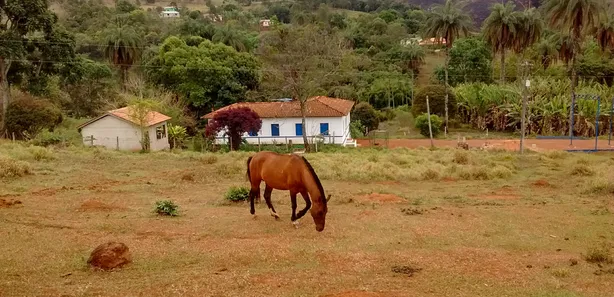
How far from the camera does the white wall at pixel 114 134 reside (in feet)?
116

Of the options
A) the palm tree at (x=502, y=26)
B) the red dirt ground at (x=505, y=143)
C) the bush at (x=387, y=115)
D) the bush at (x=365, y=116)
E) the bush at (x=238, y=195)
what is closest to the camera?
the bush at (x=238, y=195)

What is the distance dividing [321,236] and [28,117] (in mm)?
32087

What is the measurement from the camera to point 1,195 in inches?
642

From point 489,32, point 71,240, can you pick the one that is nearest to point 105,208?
point 71,240

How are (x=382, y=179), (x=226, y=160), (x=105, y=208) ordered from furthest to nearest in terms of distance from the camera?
(x=226, y=160) < (x=382, y=179) < (x=105, y=208)

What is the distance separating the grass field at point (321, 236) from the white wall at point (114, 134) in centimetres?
1300

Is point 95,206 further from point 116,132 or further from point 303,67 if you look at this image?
point 303,67

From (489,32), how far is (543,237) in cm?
4605

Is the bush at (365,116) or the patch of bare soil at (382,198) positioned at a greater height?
A: the bush at (365,116)

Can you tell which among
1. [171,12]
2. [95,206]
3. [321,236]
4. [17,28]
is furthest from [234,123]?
[171,12]

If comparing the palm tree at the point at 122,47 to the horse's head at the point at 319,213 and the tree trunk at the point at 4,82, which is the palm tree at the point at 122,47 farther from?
the horse's head at the point at 319,213

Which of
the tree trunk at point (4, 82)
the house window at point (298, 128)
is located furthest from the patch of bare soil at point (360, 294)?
the tree trunk at point (4, 82)

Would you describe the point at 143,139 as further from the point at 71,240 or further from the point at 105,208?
the point at 71,240

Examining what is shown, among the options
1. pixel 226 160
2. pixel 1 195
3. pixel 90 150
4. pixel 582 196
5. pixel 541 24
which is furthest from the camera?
pixel 541 24
